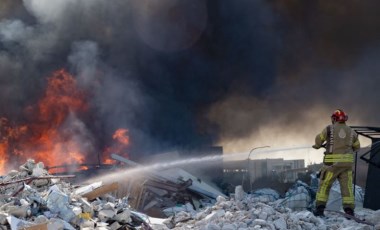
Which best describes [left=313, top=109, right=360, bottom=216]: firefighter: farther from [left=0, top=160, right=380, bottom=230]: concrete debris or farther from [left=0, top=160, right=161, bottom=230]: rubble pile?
[left=0, top=160, right=161, bottom=230]: rubble pile

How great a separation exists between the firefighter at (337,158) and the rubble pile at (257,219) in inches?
16.0

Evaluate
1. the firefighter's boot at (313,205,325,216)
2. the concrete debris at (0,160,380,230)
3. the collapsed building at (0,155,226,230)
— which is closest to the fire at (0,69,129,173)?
the collapsed building at (0,155,226,230)

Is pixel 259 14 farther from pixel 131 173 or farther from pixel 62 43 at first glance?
pixel 131 173

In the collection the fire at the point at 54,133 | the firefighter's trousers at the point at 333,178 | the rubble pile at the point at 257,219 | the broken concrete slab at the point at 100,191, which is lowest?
the rubble pile at the point at 257,219

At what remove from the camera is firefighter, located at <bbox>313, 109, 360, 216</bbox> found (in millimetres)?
7684

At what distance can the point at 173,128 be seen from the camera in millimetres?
21844

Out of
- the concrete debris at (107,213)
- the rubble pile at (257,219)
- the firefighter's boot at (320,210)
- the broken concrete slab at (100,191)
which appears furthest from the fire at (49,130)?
the firefighter's boot at (320,210)

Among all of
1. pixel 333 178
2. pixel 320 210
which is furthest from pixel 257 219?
pixel 333 178

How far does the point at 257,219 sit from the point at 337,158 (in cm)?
189

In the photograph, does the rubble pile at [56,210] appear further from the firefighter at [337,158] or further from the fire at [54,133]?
the fire at [54,133]

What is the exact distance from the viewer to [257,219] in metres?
6.82

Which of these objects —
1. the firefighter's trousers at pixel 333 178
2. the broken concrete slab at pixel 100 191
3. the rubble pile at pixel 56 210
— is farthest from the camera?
the broken concrete slab at pixel 100 191

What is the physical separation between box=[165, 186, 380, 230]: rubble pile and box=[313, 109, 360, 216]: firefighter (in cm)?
41

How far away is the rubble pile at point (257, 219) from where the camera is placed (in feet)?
21.8
